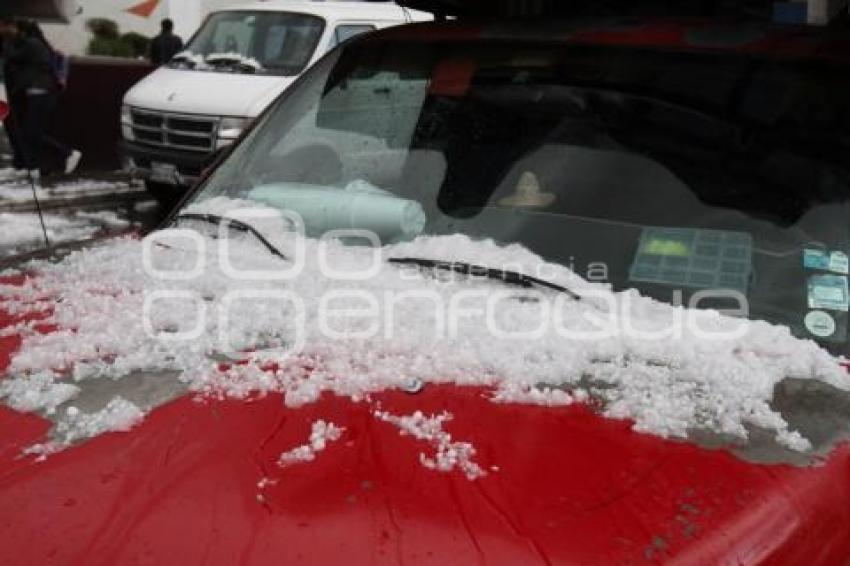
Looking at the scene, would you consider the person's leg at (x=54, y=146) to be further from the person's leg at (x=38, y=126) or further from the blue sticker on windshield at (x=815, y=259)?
the blue sticker on windshield at (x=815, y=259)

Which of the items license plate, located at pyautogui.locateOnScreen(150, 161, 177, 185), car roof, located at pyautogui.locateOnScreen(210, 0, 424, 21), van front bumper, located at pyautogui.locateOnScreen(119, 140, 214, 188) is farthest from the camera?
car roof, located at pyautogui.locateOnScreen(210, 0, 424, 21)

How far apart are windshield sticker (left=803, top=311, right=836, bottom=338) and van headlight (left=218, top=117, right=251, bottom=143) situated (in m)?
7.03

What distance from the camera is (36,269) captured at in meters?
2.74

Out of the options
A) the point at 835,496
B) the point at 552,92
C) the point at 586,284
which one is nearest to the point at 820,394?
the point at 835,496

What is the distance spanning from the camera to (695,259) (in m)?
2.24

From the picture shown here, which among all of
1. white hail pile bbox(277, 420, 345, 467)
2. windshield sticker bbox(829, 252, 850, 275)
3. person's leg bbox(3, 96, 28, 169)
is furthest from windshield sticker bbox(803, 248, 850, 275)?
person's leg bbox(3, 96, 28, 169)

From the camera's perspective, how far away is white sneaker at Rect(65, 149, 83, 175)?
10761mm

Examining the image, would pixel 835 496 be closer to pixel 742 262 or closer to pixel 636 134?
pixel 742 262

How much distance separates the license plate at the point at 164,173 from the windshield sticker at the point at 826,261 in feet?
25.0

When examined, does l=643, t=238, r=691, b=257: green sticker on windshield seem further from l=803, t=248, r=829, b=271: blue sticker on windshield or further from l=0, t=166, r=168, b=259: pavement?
l=0, t=166, r=168, b=259: pavement

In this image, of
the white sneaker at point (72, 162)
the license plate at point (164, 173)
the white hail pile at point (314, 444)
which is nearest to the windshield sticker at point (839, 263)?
the white hail pile at point (314, 444)

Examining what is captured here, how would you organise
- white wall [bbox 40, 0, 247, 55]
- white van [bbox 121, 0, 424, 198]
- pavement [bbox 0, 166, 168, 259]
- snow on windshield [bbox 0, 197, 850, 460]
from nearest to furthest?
snow on windshield [bbox 0, 197, 850, 460] < pavement [bbox 0, 166, 168, 259] < white van [bbox 121, 0, 424, 198] < white wall [bbox 40, 0, 247, 55]

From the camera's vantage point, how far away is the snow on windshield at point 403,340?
181 cm

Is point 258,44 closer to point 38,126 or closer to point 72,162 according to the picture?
point 72,162
